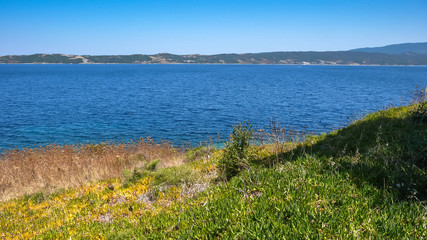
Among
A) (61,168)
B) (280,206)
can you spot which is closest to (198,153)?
(61,168)

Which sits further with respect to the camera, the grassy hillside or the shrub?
the shrub

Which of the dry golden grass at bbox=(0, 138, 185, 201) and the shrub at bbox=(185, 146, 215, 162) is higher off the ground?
the shrub at bbox=(185, 146, 215, 162)

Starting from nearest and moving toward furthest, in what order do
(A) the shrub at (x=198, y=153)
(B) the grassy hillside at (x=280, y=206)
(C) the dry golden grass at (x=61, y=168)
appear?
1. (B) the grassy hillside at (x=280, y=206)
2. (C) the dry golden grass at (x=61, y=168)
3. (A) the shrub at (x=198, y=153)

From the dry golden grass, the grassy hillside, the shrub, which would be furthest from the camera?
the shrub

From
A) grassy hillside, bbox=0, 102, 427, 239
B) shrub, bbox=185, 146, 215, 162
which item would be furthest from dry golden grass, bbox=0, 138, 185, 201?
grassy hillside, bbox=0, 102, 427, 239

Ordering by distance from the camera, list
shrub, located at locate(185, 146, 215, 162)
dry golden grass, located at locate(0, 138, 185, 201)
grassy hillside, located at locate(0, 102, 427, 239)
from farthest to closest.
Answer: shrub, located at locate(185, 146, 215, 162) → dry golden grass, located at locate(0, 138, 185, 201) → grassy hillside, located at locate(0, 102, 427, 239)

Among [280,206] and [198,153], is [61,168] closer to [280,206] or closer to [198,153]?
[198,153]

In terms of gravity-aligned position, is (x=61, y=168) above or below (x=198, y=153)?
below

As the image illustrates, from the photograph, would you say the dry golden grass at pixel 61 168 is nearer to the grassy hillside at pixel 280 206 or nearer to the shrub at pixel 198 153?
the shrub at pixel 198 153

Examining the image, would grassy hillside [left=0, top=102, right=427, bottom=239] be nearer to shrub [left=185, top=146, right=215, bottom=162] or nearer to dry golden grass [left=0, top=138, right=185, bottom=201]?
dry golden grass [left=0, top=138, right=185, bottom=201]

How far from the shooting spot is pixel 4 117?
1357 inches

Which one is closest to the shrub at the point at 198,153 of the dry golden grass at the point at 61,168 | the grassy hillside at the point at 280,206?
the dry golden grass at the point at 61,168

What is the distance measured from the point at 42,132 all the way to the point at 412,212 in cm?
3223

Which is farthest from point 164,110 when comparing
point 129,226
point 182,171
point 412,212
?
point 412,212
